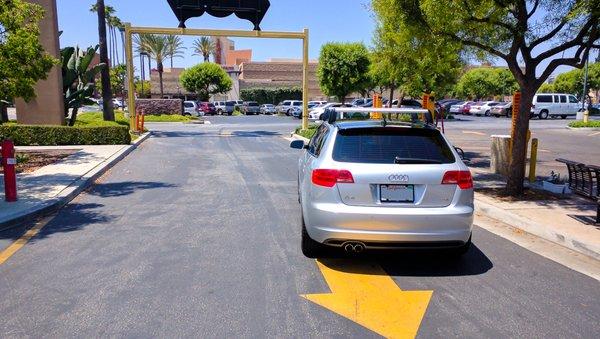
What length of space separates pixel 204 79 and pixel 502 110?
3651 centimetres

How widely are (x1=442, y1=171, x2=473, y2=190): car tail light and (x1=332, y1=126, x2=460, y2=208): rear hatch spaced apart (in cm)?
4

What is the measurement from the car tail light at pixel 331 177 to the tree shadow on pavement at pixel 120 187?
216 inches

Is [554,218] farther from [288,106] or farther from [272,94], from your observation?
[272,94]

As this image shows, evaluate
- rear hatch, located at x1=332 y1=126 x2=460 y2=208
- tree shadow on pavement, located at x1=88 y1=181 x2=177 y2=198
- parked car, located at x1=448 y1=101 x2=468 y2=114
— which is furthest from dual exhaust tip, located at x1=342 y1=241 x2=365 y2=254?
parked car, located at x1=448 y1=101 x2=468 y2=114

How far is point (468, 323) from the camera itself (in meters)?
3.93

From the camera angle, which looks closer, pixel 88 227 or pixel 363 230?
pixel 363 230

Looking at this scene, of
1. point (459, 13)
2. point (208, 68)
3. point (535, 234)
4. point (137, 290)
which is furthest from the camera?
point (208, 68)

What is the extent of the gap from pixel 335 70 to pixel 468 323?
32.4 meters

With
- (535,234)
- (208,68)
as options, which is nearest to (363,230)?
(535,234)

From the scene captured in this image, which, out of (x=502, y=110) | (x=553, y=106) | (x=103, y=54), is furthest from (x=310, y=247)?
(x=502, y=110)

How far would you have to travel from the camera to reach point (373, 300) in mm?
4383

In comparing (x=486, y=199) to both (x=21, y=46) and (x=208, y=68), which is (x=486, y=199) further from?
(x=208, y=68)

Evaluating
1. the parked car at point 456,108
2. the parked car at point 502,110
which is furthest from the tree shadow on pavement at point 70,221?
the parked car at point 456,108

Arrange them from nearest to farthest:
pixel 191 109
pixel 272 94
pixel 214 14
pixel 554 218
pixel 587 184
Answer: pixel 554 218 < pixel 587 184 < pixel 214 14 < pixel 191 109 < pixel 272 94
